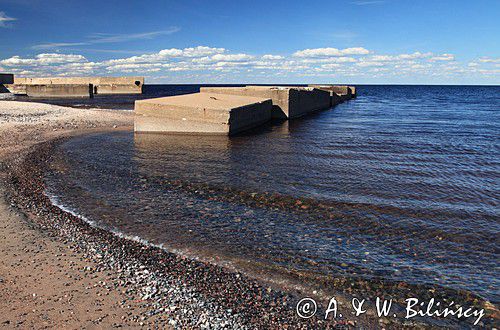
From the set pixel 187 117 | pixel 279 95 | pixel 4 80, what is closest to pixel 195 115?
pixel 187 117

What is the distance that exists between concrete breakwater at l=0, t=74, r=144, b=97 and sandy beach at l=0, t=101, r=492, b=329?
5282 cm

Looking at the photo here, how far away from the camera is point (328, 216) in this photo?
783 cm

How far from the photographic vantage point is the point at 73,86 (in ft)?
182

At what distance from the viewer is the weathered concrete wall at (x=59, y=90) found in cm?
5512

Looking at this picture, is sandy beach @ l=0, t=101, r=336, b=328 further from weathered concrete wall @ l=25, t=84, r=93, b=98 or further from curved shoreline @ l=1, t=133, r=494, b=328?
weathered concrete wall @ l=25, t=84, r=93, b=98

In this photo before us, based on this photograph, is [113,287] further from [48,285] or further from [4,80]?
[4,80]

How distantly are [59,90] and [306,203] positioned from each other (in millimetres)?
54883

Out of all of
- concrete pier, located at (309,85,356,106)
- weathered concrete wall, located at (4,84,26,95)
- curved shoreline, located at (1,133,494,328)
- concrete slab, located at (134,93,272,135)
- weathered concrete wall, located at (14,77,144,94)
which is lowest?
curved shoreline, located at (1,133,494,328)

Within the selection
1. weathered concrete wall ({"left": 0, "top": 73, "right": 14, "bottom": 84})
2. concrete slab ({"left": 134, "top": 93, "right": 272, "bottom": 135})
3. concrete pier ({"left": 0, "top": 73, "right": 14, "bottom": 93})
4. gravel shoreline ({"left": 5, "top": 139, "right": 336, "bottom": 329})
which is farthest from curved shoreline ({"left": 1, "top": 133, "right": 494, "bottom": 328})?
weathered concrete wall ({"left": 0, "top": 73, "right": 14, "bottom": 84})

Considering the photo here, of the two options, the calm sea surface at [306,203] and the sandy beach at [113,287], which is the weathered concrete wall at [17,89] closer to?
the calm sea surface at [306,203]

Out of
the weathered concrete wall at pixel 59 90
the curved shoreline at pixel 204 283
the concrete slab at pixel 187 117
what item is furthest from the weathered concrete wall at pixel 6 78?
the curved shoreline at pixel 204 283

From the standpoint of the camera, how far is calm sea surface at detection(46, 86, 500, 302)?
5988 millimetres

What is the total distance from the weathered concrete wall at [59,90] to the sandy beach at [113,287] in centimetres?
5235

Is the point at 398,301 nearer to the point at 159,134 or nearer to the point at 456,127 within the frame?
the point at 159,134
